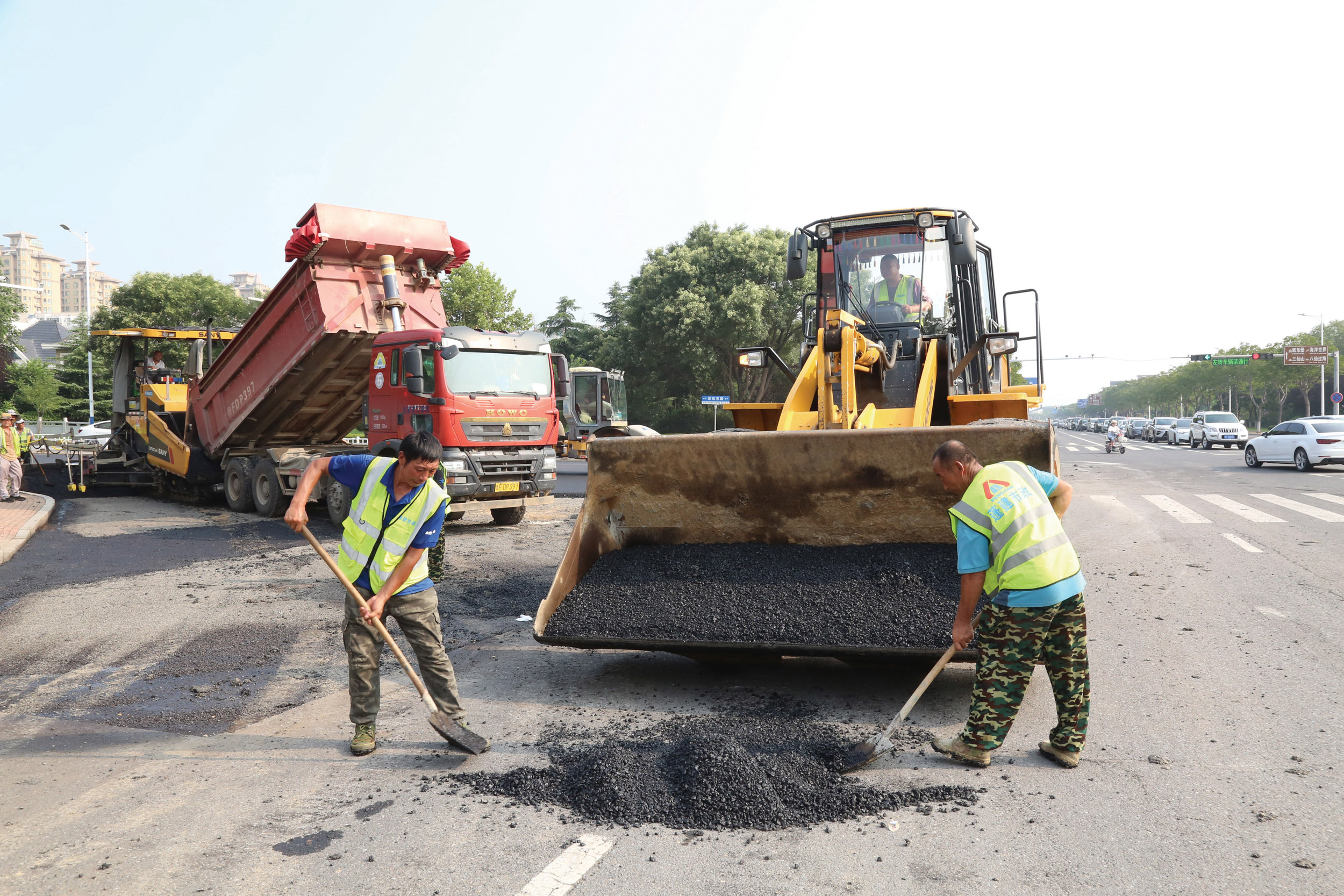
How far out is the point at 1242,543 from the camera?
987 centimetres

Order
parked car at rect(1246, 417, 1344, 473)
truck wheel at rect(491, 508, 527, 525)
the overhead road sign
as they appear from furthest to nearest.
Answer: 1. the overhead road sign
2. parked car at rect(1246, 417, 1344, 473)
3. truck wheel at rect(491, 508, 527, 525)

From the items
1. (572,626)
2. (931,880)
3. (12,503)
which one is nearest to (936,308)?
(572,626)

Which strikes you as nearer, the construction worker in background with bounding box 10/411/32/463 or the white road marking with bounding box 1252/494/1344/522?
the white road marking with bounding box 1252/494/1344/522

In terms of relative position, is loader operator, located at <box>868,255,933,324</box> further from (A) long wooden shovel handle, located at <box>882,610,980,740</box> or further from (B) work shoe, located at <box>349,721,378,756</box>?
(B) work shoe, located at <box>349,721,378,756</box>

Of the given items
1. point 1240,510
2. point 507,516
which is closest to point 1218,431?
point 1240,510

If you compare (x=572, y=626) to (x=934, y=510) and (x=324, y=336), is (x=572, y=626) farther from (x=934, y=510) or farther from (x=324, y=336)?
(x=324, y=336)

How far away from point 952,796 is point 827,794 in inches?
19.3

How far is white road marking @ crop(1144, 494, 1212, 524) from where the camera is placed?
1214 cm

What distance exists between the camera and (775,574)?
5426 millimetres

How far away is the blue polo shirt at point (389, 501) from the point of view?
415 cm

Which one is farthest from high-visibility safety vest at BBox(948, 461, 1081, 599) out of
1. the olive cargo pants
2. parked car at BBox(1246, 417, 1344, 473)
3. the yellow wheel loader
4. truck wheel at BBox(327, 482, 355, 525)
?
parked car at BBox(1246, 417, 1344, 473)

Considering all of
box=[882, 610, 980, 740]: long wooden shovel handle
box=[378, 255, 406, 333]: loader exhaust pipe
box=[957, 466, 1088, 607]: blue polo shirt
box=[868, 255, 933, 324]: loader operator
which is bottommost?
box=[882, 610, 980, 740]: long wooden shovel handle

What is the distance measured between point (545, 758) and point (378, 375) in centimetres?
835

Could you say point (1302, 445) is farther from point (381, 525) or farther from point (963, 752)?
point (381, 525)
